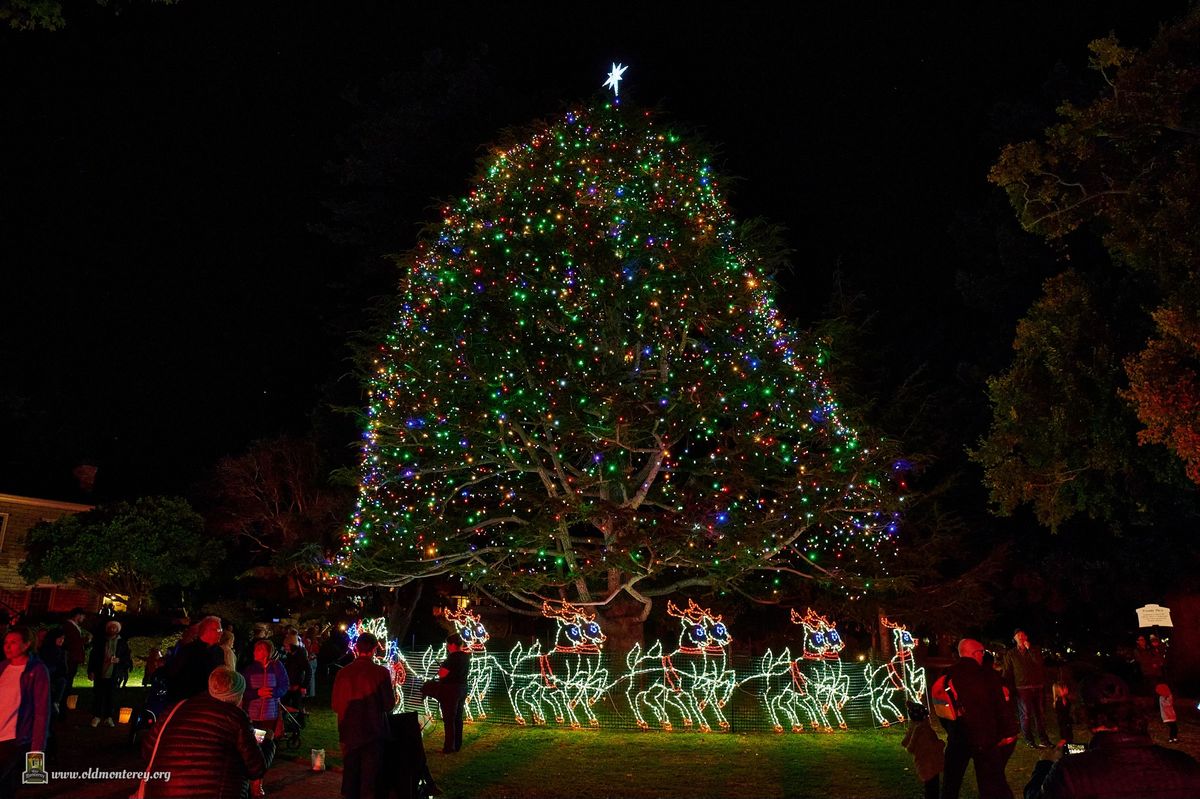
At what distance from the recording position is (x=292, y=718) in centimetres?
1121

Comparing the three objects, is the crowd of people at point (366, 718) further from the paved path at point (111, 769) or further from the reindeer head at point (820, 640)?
the reindeer head at point (820, 640)

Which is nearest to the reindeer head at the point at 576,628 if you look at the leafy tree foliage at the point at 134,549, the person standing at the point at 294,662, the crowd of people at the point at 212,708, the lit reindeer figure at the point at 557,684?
the lit reindeer figure at the point at 557,684

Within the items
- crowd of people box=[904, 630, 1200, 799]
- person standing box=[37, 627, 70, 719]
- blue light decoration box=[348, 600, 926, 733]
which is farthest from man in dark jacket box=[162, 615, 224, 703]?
blue light decoration box=[348, 600, 926, 733]

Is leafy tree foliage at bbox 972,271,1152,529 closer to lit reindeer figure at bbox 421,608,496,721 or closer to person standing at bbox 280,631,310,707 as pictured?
lit reindeer figure at bbox 421,608,496,721

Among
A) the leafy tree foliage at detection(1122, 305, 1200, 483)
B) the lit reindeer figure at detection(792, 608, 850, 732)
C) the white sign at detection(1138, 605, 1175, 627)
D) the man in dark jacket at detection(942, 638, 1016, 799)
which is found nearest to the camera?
the man in dark jacket at detection(942, 638, 1016, 799)

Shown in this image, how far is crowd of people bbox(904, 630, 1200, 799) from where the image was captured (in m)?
3.43

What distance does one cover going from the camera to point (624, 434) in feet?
52.9

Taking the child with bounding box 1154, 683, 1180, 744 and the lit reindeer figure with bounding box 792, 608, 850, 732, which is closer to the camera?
the child with bounding box 1154, 683, 1180, 744

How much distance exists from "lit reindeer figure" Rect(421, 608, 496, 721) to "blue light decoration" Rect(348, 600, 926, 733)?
0.02 meters

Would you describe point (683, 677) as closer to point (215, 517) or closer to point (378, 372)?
point (378, 372)

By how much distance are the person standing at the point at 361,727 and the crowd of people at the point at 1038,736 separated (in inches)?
172

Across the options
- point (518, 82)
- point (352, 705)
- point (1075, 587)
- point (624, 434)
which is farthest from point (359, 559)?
point (518, 82)

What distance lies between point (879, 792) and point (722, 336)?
8.74 metres

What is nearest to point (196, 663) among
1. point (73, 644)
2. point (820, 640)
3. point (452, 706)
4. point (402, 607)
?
point (452, 706)
